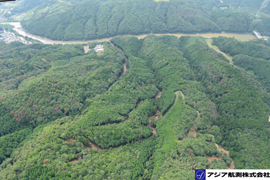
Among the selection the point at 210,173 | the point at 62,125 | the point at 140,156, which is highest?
the point at 210,173

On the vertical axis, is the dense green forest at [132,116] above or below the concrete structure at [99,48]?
below

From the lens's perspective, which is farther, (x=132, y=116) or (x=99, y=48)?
(x=99, y=48)

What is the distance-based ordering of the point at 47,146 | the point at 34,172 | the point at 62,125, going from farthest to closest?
the point at 62,125 < the point at 47,146 < the point at 34,172

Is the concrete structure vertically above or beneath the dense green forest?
above

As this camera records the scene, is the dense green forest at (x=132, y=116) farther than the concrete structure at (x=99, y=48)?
No

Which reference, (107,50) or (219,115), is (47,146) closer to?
(219,115)

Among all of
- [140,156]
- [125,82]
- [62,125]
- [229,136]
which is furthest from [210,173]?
[125,82]

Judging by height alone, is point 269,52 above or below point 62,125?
above

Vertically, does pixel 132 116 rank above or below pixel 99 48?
below
